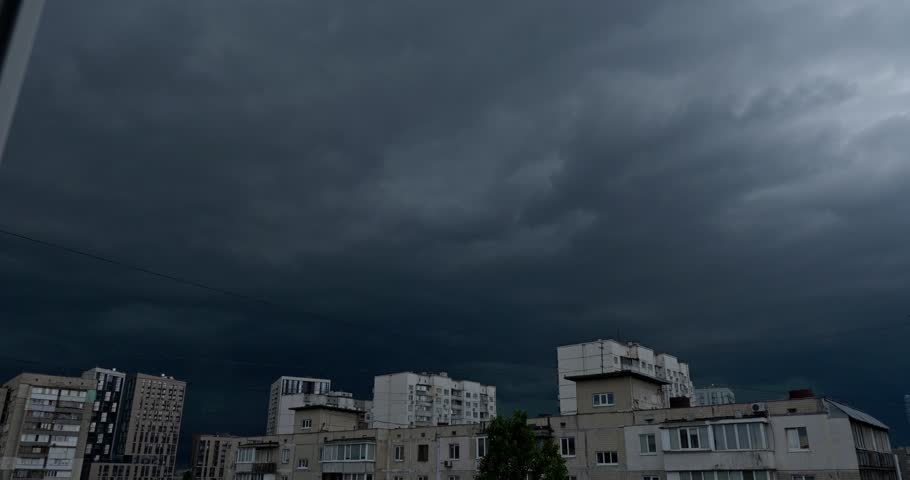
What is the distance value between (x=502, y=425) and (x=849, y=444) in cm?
2109

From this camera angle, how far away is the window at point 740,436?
41312 millimetres

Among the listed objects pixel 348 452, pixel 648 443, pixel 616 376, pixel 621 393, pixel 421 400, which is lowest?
pixel 348 452

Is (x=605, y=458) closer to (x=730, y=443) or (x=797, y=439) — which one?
(x=730, y=443)

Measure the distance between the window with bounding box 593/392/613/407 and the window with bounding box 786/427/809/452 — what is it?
16.5 metres

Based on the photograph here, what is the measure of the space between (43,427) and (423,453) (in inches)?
3863

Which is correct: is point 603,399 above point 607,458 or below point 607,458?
above

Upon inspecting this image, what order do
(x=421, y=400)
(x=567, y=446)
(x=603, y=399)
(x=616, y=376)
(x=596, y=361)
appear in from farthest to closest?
(x=421, y=400)
(x=596, y=361)
(x=603, y=399)
(x=616, y=376)
(x=567, y=446)

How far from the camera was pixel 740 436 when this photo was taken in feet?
138

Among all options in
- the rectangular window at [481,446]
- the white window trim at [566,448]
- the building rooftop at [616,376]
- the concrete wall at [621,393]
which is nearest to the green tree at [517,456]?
the white window trim at [566,448]

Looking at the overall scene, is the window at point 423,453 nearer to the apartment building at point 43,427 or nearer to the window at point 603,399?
the window at point 603,399

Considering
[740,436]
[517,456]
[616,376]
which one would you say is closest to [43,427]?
[517,456]

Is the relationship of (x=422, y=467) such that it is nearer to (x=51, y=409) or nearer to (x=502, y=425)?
(x=502, y=425)

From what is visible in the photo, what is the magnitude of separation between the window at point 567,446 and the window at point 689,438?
872 centimetres

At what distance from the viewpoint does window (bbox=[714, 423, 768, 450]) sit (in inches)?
1626
